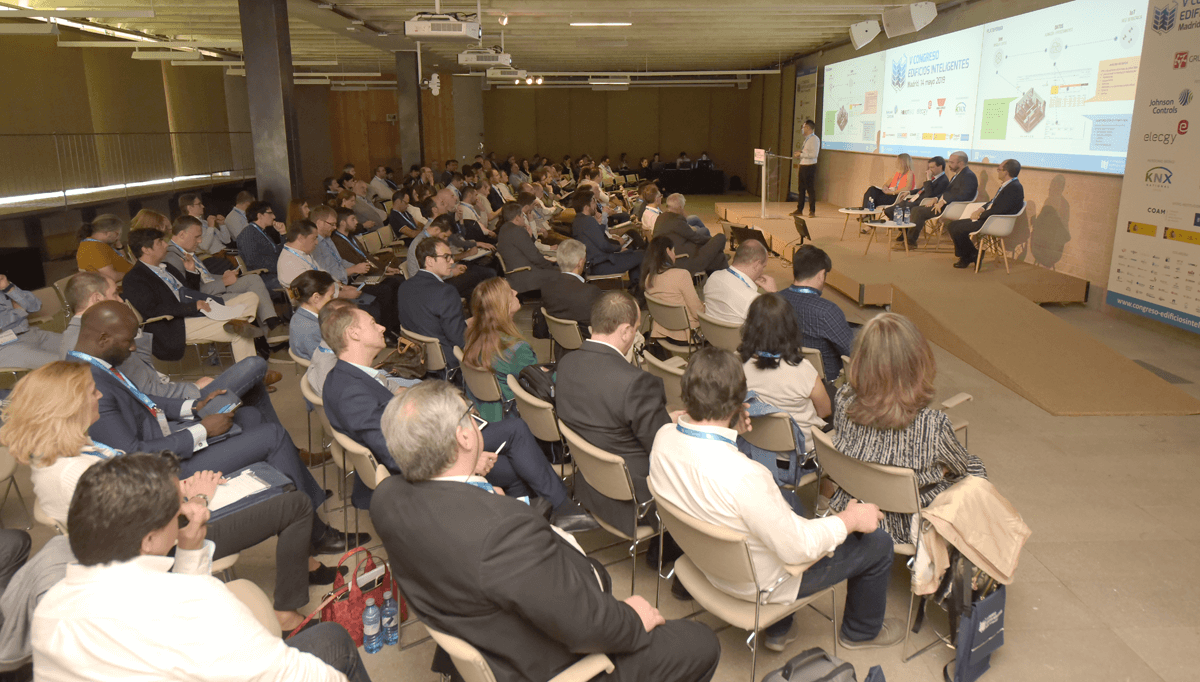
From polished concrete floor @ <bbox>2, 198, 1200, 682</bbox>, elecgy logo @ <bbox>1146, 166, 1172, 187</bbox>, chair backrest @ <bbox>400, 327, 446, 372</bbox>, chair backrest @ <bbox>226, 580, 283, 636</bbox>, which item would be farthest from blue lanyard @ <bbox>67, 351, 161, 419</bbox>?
elecgy logo @ <bbox>1146, 166, 1172, 187</bbox>

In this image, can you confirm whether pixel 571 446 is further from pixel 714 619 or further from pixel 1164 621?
pixel 1164 621

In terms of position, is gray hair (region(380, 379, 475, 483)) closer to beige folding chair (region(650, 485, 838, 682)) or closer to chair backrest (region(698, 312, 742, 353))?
beige folding chair (region(650, 485, 838, 682))

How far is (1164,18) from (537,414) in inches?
265

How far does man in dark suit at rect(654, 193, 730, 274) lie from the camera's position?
25.1 ft

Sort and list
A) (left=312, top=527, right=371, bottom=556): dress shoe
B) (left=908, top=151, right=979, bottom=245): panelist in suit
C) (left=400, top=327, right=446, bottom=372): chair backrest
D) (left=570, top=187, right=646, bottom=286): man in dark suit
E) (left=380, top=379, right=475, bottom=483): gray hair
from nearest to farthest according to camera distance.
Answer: (left=380, top=379, right=475, bottom=483): gray hair → (left=312, top=527, right=371, bottom=556): dress shoe → (left=400, top=327, right=446, bottom=372): chair backrest → (left=570, top=187, right=646, bottom=286): man in dark suit → (left=908, top=151, right=979, bottom=245): panelist in suit

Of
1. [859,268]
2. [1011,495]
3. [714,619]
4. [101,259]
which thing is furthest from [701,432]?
[859,268]

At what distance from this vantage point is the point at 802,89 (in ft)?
54.9

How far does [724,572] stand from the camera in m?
2.29

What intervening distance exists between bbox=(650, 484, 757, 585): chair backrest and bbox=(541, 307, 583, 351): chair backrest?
2.52 metres

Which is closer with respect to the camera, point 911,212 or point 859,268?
point 859,268

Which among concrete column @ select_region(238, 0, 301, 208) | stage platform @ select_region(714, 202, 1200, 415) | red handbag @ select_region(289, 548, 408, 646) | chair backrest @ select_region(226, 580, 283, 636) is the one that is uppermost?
concrete column @ select_region(238, 0, 301, 208)

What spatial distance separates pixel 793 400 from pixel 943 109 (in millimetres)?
8726

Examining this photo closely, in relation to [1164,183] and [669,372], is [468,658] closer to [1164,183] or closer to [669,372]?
[669,372]

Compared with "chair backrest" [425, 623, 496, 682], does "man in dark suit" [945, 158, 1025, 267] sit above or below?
above
